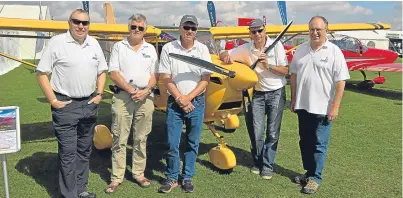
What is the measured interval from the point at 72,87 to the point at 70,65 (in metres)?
0.20

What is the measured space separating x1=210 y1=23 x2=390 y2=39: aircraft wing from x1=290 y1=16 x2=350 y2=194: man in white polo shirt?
2.65 m

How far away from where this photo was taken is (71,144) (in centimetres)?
329

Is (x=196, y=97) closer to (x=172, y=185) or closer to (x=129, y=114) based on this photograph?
(x=129, y=114)

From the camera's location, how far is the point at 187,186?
12.2ft

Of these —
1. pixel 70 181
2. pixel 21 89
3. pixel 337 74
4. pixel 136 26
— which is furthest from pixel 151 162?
pixel 21 89

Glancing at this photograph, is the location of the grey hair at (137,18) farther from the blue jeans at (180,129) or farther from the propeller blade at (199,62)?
the blue jeans at (180,129)

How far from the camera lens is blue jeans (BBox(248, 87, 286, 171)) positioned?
4.04m

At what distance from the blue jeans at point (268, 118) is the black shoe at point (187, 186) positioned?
94 centimetres

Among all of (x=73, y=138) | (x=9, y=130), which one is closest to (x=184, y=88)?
(x=73, y=138)

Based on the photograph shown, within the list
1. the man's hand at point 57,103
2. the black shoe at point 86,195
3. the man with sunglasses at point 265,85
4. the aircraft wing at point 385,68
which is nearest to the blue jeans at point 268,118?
the man with sunglasses at point 265,85

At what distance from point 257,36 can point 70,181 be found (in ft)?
7.90

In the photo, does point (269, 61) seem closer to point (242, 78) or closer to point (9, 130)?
point (242, 78)

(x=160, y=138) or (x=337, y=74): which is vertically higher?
(x=337, y=74)

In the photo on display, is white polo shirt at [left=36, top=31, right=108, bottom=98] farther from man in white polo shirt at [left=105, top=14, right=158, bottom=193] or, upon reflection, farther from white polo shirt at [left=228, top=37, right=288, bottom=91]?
white polo shirt at [left=228, top=37, right=288, bottom=91]
